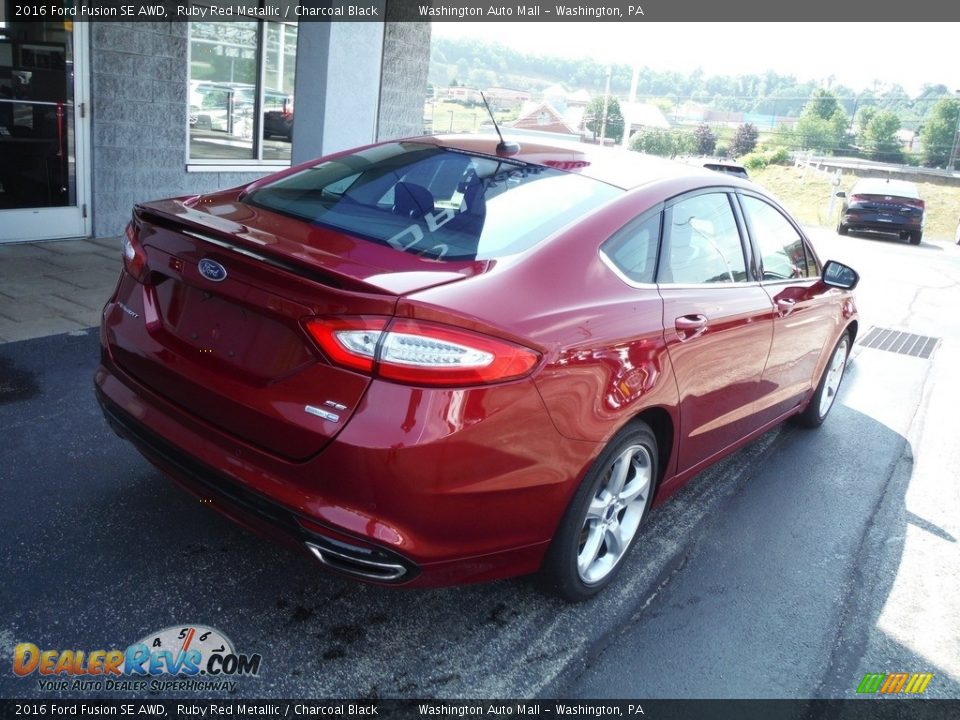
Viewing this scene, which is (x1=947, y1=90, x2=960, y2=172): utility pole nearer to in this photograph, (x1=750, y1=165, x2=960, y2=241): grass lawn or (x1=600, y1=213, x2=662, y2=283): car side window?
(x1=750, y1=165, x2=960, y2=241): grass lawn

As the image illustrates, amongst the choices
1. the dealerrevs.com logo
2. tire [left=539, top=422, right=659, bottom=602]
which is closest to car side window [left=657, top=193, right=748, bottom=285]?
tire [left=539, top=422, right=659, bottom=602]

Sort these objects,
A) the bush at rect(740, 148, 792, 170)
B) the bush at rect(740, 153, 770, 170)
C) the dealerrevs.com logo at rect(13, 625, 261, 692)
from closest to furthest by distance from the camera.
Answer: the dealerrevs.com logo at rect(13, 625, 261, 692) → the bush at rect(740, 153, 770, 170) → the bush at rect(740, 148, 792, 170)

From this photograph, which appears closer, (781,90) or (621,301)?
(621,301)

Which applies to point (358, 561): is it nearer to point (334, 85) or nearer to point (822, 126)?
point (334, 85)

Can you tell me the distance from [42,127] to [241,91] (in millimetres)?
2707

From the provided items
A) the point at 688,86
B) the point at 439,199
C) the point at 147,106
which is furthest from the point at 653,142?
the point at 439,199

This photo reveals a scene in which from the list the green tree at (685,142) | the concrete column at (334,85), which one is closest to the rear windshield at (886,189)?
the concrete column at (334,85)

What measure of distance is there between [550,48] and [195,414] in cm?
2950

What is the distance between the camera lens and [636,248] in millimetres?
3156

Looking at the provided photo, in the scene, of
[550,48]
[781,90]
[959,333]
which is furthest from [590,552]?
[781,90]

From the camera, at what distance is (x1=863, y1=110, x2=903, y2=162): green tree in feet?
129

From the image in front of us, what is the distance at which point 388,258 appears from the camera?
2.64m

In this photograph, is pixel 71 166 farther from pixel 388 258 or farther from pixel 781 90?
pixel 781 90

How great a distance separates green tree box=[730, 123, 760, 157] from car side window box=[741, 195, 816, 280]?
134 feet
